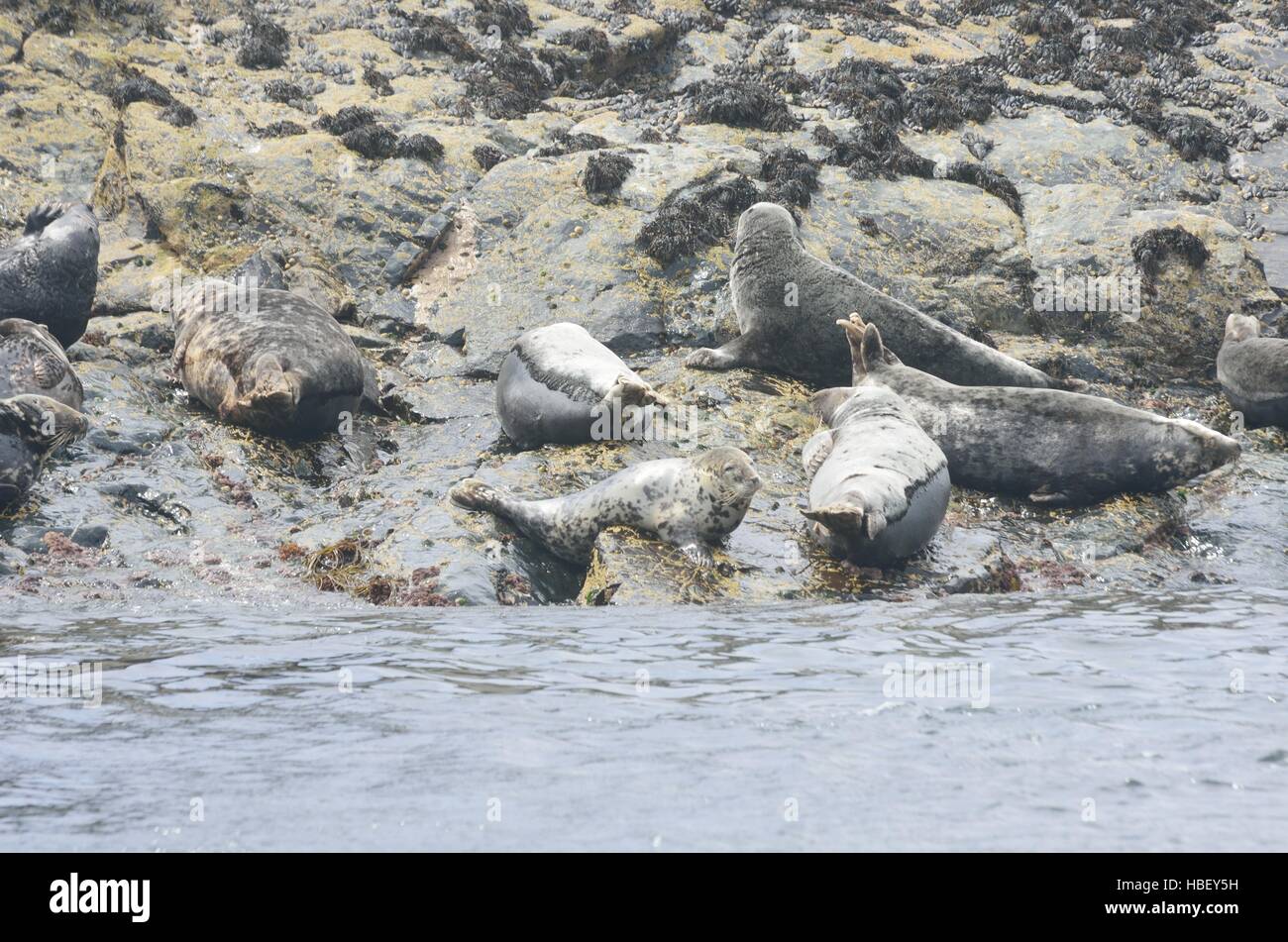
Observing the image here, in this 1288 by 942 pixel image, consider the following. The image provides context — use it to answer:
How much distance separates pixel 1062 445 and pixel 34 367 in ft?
27.0

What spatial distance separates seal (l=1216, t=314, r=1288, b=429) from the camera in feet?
35.3

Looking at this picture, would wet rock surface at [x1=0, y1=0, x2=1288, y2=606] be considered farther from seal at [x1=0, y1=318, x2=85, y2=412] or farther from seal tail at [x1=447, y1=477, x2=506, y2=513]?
seal at [x1=0, y1=318, x2=85, y2=412]

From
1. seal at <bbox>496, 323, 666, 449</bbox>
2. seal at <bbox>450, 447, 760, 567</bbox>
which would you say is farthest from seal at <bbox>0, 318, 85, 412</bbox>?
seal at <bbox>450, 447, 760, 567</bbox>

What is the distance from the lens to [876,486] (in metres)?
7.67

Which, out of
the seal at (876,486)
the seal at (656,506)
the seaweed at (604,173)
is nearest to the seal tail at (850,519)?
the seal at (876,486)

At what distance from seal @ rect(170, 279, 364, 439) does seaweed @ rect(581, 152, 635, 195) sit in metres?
4.68

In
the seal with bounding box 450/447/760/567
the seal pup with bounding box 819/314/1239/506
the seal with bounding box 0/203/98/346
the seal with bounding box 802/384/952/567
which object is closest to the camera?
the seal with bounding box 802/384/952/567

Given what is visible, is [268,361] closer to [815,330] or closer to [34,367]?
[34,367]

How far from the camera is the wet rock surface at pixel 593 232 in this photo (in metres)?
8.04

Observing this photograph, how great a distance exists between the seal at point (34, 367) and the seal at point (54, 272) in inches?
44.9

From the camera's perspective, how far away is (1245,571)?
8242 millimetres
